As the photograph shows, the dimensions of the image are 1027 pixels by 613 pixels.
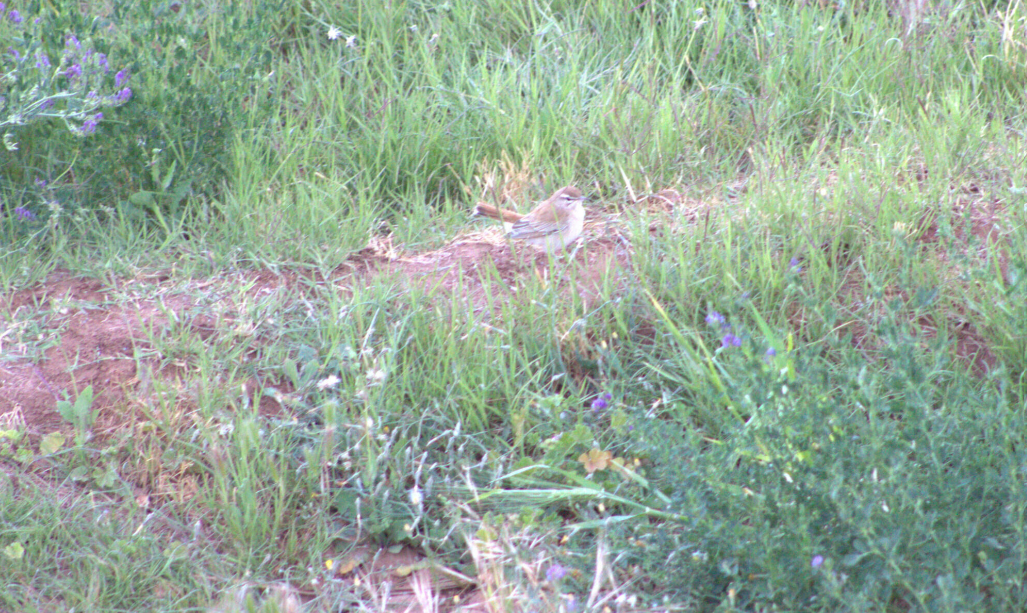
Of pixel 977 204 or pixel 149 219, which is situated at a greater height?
pixel 977 204

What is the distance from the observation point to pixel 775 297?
3723 mm

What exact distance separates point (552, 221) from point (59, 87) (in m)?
2.40

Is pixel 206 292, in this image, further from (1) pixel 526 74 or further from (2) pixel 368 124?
(1) pixel 526 74

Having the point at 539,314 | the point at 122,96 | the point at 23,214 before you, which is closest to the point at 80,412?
the point at 23,214

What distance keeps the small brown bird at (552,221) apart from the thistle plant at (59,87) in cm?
183

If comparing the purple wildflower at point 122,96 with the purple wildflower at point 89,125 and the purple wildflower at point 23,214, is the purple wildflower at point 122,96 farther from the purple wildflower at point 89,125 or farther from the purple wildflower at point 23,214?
the purple wildflower at point 23,214

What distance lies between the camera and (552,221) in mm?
4316

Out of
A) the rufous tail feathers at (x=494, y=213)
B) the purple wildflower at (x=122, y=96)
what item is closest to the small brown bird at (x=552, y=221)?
the rufous tail feathers at (x=494, y=213)

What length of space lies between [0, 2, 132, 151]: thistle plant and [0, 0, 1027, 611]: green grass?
0.10 metres

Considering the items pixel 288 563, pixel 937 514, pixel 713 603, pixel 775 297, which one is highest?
pixel 937 514

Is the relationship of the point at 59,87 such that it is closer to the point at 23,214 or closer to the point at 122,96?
the point at 122,96

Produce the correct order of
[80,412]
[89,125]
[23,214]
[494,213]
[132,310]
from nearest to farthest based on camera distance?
[80,412], [132,310], [89,125], [23,214], [494,213]

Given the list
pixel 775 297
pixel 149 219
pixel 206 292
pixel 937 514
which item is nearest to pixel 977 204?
pixel 775 297

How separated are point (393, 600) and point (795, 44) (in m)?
3.88
